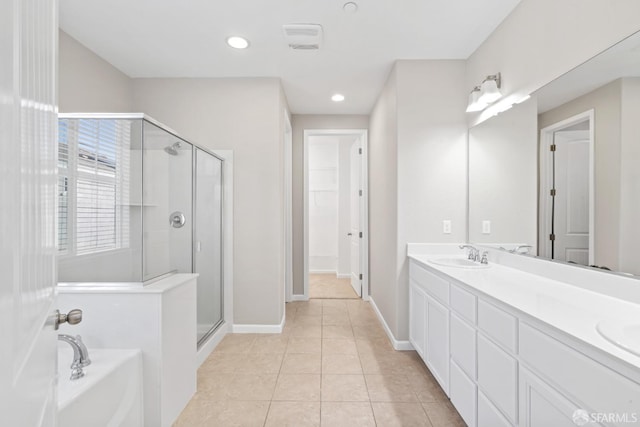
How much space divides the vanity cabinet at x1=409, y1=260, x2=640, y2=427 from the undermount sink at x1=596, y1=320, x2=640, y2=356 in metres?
0.06

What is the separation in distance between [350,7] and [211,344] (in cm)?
287

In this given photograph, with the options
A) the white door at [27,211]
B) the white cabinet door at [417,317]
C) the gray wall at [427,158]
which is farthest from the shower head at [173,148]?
the white cabinet door at [417,317]

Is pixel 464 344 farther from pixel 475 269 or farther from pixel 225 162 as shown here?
pixel 225 162

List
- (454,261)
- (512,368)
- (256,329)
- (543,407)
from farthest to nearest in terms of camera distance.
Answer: (256,329)
(454,261)
(512,368)
(543,407)

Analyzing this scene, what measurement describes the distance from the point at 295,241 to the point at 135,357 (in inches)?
107

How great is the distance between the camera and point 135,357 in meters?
1.55

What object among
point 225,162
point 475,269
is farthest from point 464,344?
point 225,162

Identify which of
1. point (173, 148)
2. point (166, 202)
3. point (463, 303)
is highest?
point (173, 148)

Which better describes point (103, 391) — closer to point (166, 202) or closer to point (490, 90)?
point (166, 202)

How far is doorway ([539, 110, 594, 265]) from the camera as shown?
1.49 metres

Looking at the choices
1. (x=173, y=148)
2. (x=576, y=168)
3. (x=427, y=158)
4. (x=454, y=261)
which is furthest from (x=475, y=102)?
(x=173, y=148)

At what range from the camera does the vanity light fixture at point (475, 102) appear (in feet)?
7.64

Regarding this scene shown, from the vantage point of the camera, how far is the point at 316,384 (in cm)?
215

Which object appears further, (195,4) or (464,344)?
(195,4)
